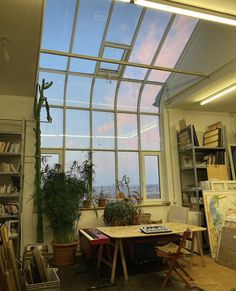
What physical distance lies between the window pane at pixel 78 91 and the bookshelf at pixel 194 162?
2.38m

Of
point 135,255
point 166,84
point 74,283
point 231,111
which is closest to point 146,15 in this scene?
point 166,84

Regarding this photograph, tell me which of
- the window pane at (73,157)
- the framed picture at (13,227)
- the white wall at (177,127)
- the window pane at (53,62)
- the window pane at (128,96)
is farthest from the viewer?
the window pane at (128,96)

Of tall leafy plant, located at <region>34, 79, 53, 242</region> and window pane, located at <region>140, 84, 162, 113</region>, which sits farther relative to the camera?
window pane, located at <region>140, 84, 162, 113</region>

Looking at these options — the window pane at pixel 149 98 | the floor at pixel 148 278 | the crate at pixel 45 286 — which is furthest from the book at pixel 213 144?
the crate at pixel 45 286

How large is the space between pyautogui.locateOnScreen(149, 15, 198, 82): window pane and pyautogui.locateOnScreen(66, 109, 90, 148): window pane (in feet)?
6.30

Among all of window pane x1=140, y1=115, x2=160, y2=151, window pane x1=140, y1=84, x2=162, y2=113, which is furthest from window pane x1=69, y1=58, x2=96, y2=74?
window pane x1=140, y1=115, x2=160, y2=151

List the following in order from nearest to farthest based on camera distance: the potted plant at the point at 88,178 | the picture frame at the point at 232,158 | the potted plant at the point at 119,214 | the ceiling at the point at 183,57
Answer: the ceiling at the point at 183,57 → the potted plant at the point at 119,214 → the potted plant at the point at 88,178 → the picture frame at the point at 232,158

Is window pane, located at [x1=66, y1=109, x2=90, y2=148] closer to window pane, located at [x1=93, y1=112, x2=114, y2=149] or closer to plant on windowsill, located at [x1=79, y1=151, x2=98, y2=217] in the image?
window pane, located at [x1=93, y1=112, x2=114, y2=149]

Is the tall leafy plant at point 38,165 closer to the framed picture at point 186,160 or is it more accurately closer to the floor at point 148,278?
the floor at point 148,278

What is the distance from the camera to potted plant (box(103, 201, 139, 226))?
4875mm

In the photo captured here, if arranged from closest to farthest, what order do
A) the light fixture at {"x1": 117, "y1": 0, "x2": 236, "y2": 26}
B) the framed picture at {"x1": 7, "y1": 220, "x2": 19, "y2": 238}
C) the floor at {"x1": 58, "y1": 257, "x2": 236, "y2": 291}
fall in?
the light fixture at {"x1": 117, "y1": 0, "x2": 236, "y2": 26} < the floor at {"x1": 58, "y1": 257, "x2": 236, "y2": 291} < the framed picture at {"x1": 7, "y1": 220, "x2": 19, "y2": 238}

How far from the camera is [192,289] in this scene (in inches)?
133

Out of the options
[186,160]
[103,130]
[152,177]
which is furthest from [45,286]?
[186,160]

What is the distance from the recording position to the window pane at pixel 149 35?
516 centimetres
